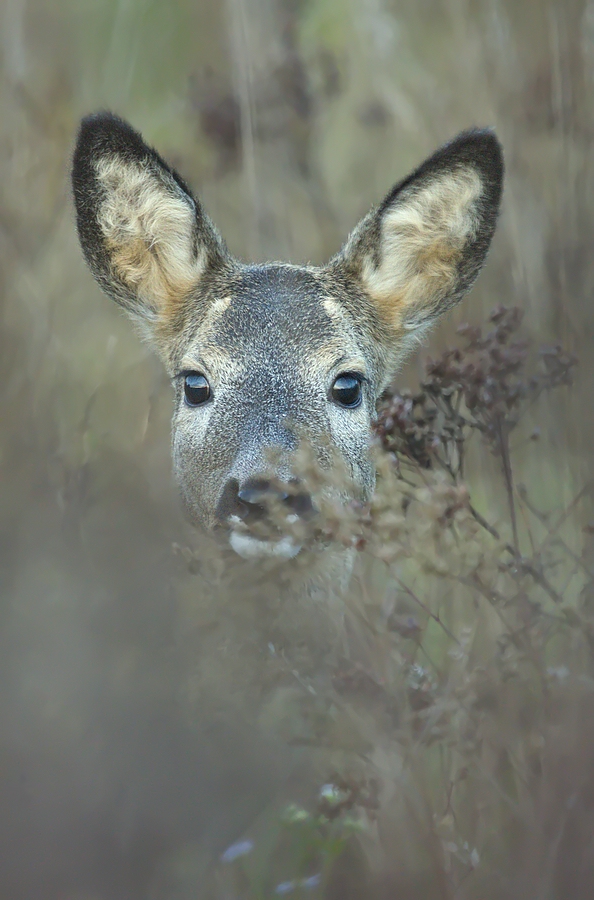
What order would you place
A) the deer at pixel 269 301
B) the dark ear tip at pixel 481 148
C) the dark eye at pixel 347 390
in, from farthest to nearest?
the dark ear tip at pixel 481 148
the dark eye at pixel 347 390
the deer at pixel 269 301

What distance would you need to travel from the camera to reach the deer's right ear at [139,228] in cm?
538

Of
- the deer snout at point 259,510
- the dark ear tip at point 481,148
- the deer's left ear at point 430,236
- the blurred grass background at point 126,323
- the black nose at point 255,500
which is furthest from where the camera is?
the deer's left ear at point 430,236

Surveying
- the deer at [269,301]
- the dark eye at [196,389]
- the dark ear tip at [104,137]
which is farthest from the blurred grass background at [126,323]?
the dark ear tip at [104,137]

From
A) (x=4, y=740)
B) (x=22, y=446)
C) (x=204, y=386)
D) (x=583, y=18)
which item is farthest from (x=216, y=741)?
(x=583, y=18)

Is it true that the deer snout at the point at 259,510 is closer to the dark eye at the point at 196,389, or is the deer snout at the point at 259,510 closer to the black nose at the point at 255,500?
the black nose at the point at 255,500

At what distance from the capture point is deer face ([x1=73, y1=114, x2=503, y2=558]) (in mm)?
4859

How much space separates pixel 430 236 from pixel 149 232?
1.38 meters

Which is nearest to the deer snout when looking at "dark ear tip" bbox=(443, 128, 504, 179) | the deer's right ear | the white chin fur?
the white chin fur

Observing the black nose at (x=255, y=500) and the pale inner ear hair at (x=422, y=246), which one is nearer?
the black nose at (x=255, y=500)

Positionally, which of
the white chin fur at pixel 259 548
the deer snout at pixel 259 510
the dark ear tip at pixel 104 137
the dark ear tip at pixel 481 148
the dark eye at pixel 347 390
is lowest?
the white chin fur at pixel 259 548

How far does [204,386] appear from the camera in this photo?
513 centimetres

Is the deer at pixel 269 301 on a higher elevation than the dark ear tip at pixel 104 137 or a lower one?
lower

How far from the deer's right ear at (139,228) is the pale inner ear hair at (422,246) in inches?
31.9

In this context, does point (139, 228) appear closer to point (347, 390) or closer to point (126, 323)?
point (347, 390)
